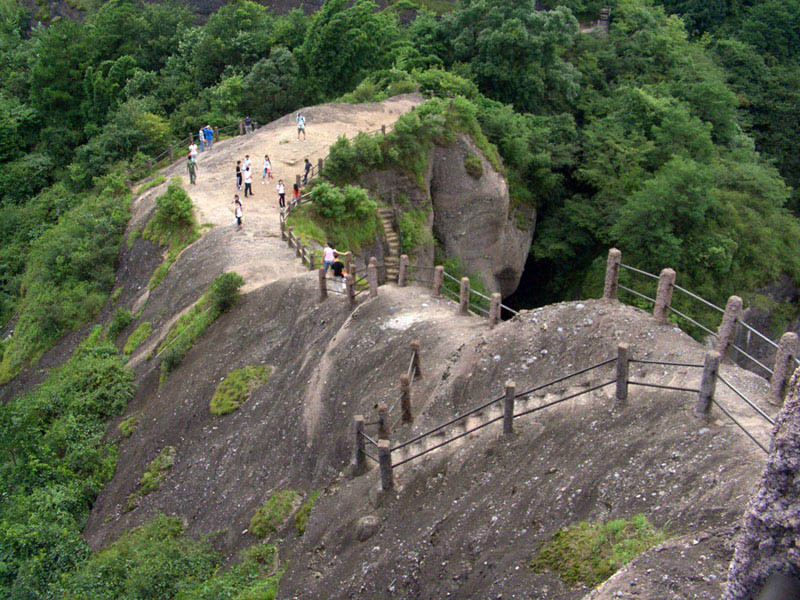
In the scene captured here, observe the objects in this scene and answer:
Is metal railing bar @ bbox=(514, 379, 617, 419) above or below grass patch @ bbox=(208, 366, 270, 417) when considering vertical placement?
above

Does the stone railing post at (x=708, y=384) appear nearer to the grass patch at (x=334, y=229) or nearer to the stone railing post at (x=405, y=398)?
the stone railing post at (x=405, y=398)

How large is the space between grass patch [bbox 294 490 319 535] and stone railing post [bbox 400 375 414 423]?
9.21ft

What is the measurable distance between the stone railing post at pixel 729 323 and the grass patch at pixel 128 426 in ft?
59.0

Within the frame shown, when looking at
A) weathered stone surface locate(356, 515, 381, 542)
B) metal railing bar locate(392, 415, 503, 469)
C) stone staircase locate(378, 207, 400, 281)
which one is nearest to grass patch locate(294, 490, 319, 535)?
weathered stone surface locate(356, 515, 381, 542)

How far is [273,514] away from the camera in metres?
19.3

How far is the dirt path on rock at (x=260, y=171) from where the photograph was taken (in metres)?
28.8

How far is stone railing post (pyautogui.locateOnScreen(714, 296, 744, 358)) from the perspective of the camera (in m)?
15.4

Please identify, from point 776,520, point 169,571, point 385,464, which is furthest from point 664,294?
point 169,571

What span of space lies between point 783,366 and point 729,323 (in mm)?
1713

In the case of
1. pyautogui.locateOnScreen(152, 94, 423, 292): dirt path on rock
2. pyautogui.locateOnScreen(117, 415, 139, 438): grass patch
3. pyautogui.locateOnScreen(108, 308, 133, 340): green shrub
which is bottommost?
pyautogui.locateOnScreen(117, 415, 139, 438): grass patch

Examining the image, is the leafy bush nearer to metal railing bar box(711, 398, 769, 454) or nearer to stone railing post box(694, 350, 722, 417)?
stone railing post box(694, 350, 722, 417)

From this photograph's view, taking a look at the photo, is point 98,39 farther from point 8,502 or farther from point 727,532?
point 727,532

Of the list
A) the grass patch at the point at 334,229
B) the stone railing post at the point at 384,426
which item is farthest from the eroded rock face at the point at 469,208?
the stone railing post at the point at 384,426

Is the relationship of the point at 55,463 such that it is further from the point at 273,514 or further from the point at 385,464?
the point at 385,464
